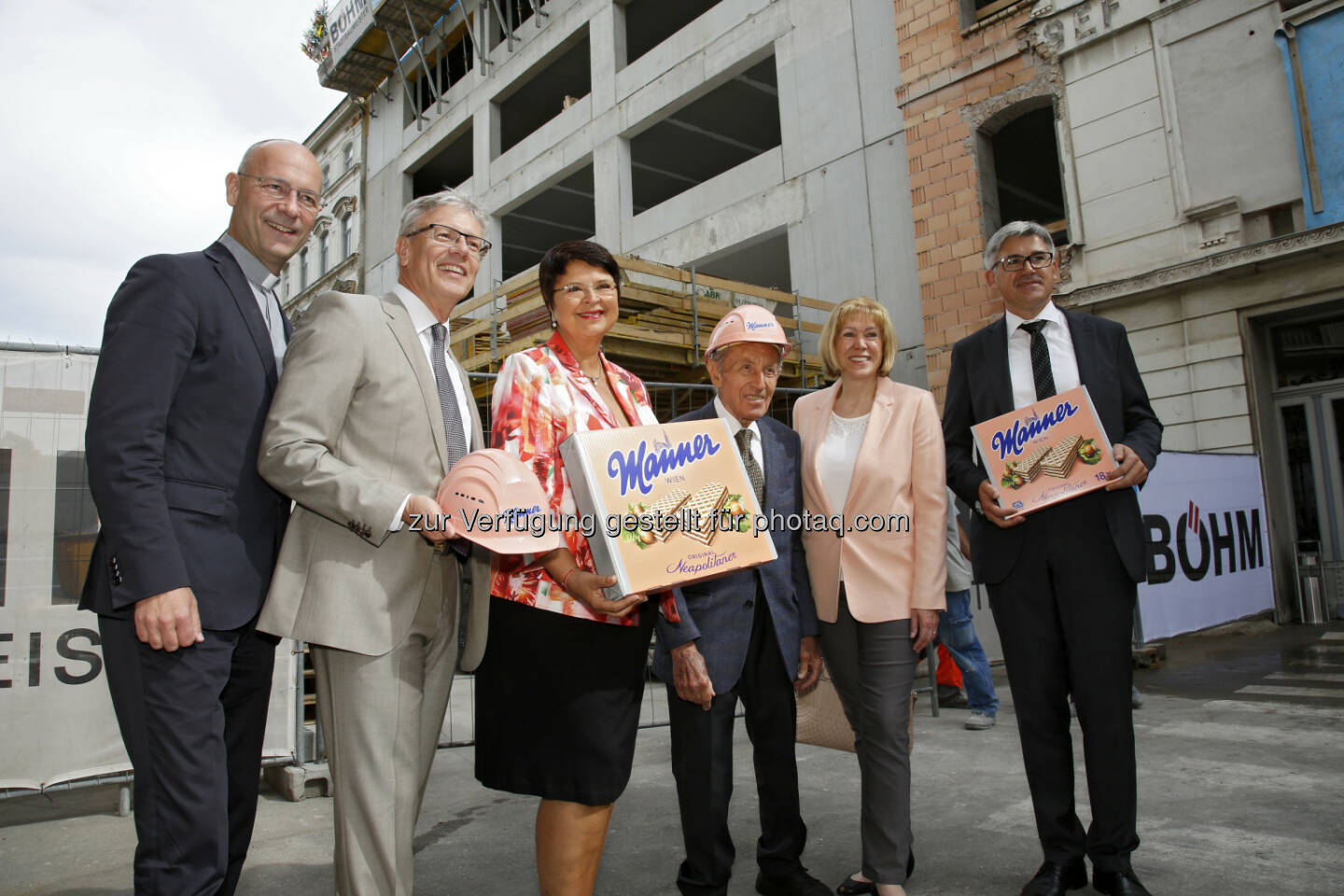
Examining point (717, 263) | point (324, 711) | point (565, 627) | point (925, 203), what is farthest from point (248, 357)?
point (717, 263)

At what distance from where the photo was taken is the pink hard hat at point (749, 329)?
2.90 metres

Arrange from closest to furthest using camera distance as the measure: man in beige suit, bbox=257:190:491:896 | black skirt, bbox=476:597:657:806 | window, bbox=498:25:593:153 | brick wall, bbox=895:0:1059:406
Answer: man in beige suit, bbox=257:190:491:896 → black skirt, bbox=476:597:657:806 → brick wall, bbox=895:0:1059:406 → window, bbox=498:25:593:153

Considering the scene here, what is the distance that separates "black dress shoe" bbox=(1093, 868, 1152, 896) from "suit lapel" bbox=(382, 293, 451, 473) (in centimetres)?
252

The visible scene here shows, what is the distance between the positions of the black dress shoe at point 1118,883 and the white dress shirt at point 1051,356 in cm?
162

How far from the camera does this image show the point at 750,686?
9.66ft

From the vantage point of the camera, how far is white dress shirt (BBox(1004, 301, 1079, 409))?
9.98ft

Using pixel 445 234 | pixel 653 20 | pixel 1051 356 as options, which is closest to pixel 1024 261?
pixel 1051 356

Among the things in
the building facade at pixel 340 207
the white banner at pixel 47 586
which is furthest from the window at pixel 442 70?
the white banner at pixel 47 586

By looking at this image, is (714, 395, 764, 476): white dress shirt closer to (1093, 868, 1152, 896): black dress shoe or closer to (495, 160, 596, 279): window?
(1093, 868, 1152, 896): black dress shoe

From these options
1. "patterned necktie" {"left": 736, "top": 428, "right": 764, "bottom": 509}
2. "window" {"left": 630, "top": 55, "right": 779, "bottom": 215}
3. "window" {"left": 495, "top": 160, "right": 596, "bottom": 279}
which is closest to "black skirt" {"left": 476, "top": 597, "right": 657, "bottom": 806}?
"patterned necktie" {"left": 736, "top": 428, "right": 764, "bottom": 509}

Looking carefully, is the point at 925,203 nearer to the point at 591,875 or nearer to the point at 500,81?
A: the point at 591,875

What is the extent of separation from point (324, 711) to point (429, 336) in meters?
1.03

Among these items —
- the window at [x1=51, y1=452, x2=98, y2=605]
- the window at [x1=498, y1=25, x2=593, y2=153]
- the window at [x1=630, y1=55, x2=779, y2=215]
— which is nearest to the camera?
the window at [x1=51, y1=452, x2=98, y2=605]

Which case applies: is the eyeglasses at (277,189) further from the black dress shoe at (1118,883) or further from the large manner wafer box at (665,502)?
the black dress shoe at (1118,883)
